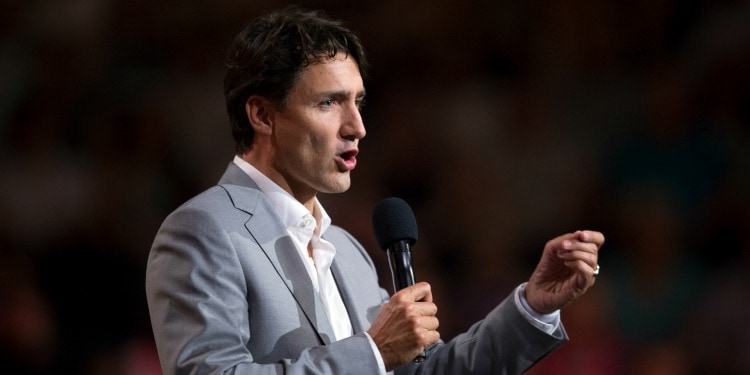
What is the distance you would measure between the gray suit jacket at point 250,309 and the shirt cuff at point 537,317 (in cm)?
1

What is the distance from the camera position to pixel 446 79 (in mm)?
3502

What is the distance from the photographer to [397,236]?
1.65 m

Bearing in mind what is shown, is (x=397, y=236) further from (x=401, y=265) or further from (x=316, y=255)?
(x=316, y=255)

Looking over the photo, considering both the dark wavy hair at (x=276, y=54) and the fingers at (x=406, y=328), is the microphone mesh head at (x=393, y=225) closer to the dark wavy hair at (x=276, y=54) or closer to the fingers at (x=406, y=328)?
the fingers at (x=406, y=328)

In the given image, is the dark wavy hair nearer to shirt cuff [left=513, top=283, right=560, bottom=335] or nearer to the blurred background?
shirt cuff [left=513, top=283, right=560, bottom=335]

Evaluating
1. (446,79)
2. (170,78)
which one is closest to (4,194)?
(170,78)

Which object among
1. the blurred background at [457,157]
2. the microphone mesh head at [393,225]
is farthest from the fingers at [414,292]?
the blurred background at [457,157]

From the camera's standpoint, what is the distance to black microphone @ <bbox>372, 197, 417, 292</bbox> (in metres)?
1.59

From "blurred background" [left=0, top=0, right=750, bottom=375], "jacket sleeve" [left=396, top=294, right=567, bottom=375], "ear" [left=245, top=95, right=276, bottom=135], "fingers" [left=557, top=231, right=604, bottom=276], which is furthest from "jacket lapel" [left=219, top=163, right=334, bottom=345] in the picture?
"blurred background" [left=0, top=0, right=750, bottom=375]

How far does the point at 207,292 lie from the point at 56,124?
174 cm

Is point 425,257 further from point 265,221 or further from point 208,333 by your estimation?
point 208,333

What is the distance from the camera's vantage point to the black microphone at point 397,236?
1.59 meters

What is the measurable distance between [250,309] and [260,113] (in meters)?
0.39

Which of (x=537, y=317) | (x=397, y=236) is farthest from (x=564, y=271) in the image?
(x=397, y=236)
